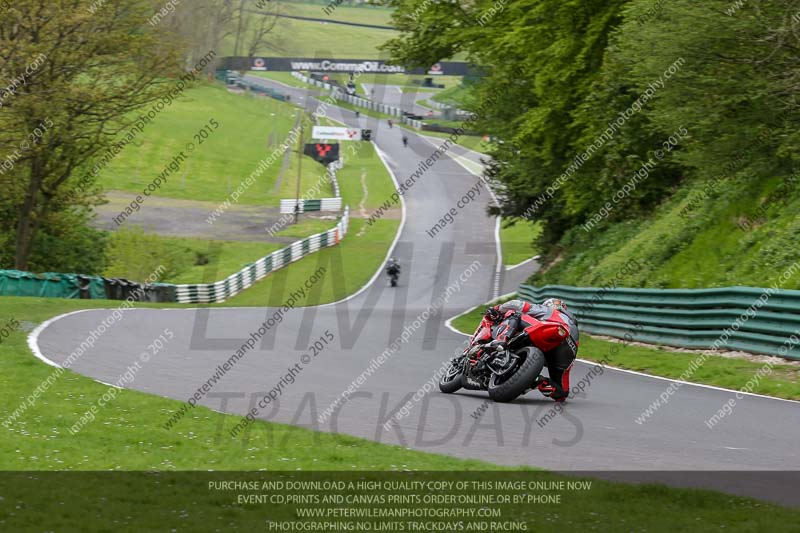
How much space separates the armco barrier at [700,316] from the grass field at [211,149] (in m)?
40.3

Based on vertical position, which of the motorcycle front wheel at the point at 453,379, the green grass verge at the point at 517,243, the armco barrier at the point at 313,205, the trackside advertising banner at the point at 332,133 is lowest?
the armco barrier at the point at 313,205

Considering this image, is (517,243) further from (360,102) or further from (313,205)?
(360,102)

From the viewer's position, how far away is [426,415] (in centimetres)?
1167

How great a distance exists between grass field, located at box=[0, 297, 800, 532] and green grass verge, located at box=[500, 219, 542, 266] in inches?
1554

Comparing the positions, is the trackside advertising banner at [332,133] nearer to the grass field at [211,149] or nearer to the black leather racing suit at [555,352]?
the grass field at [211,149]

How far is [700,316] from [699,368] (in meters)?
2.39

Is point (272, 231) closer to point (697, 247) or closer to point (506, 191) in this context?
point (506, 191)

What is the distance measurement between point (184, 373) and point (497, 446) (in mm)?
6834

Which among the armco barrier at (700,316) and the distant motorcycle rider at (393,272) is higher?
the armco barrier at (700,316)

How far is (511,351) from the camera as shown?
40.1ft

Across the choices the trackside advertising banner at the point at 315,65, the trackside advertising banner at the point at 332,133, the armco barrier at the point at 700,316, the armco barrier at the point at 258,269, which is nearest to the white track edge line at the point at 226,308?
the armco barrier at the point at 258,269

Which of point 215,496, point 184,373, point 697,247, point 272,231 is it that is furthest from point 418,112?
point 215,496

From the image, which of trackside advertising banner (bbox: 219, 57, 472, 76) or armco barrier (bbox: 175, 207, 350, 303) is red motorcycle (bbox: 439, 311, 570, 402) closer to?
armco barrier (bbox: 175, 207, 350, 303)

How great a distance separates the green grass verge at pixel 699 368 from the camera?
45.7 ft
